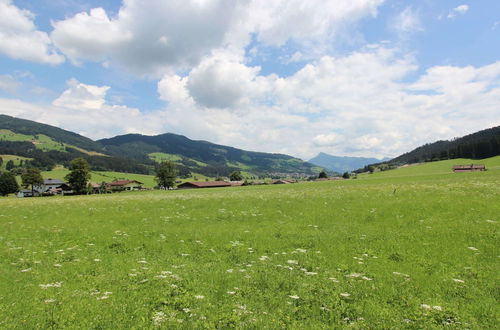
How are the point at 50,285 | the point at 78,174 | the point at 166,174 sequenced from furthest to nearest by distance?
1. the point at 166,174
2. the point at 78,174
3. the point at 50,285

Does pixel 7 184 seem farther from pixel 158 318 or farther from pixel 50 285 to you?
pixel 158 318

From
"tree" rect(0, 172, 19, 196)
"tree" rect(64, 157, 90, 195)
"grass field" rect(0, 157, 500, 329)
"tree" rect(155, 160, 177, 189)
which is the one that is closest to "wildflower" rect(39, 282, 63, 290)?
"grass field" rect(0, 157, 500, 329)

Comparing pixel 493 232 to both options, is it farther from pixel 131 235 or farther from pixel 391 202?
pixel 131 235

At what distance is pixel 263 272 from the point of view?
10.0 meters

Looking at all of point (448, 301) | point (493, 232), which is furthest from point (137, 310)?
point (493, 232)

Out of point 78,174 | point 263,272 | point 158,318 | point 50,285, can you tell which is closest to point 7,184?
point 78,174

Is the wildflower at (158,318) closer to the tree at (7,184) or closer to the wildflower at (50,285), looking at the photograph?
the wildflower at (50,285)

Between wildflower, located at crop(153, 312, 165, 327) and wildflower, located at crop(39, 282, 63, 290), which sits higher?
wildflower, located at crop(39, 282, 63, 290)

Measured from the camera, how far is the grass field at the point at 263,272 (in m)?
7.07

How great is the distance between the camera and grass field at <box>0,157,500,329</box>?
7.07 meters

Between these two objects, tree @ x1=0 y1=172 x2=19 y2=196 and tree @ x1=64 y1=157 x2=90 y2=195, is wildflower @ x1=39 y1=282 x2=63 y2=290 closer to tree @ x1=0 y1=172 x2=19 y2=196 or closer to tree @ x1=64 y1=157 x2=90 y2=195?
tree @ x1=64 y1=157 x2=90 y2=195

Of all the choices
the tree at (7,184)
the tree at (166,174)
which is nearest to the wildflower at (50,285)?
the tree at (166,174)

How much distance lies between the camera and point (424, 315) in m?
7.04

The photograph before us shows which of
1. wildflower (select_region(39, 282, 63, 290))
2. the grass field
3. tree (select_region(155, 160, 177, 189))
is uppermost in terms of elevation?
tree (select_region(155, 160, 177, 189))
